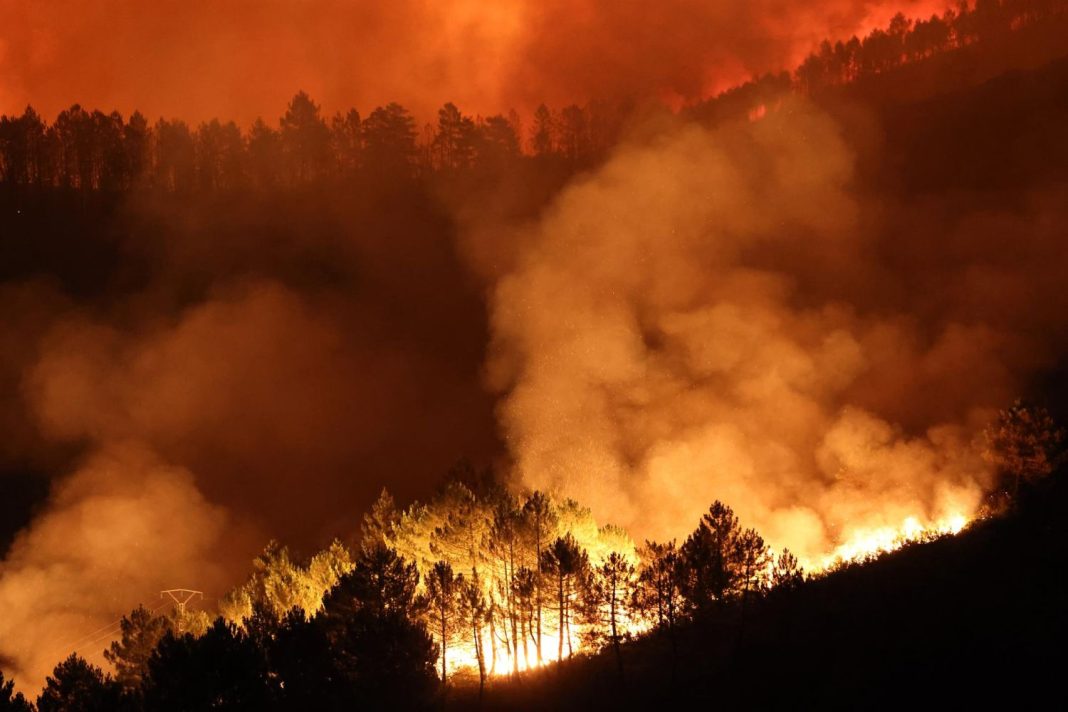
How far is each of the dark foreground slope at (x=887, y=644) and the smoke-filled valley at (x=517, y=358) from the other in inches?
58.8

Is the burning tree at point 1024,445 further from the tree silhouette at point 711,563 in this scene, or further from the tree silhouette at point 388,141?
the tree silhouette at point 388,141

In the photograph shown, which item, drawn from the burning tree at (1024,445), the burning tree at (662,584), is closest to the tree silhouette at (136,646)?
the burning tree at (662,584)

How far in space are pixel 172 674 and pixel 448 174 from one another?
319 feet

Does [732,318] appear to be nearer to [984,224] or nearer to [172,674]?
[984,224]

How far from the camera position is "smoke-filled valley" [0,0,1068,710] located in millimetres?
43125

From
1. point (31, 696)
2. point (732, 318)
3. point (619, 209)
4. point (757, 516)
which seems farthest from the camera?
point (619, 209)

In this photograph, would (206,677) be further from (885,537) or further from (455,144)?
(455,144)

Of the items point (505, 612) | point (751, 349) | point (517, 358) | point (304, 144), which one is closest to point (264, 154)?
point (304, 144)

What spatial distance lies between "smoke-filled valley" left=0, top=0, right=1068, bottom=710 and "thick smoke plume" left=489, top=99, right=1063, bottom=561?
0.29 m

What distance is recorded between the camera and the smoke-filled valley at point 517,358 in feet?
141

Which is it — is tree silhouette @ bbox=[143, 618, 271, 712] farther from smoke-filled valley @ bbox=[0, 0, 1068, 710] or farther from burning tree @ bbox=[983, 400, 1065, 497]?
burning tree @ bbox=[983, 400, 1065, 497]

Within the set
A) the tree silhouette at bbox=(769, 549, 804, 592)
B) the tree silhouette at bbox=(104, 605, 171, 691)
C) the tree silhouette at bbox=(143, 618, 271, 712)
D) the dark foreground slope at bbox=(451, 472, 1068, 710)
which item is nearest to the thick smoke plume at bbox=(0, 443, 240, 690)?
the tree silhouette at bbox=(104, 605, 171, 691)

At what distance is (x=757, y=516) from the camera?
51.5m

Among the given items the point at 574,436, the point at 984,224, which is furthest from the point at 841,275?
the point at 574,436
